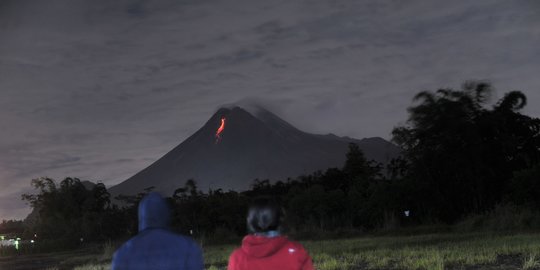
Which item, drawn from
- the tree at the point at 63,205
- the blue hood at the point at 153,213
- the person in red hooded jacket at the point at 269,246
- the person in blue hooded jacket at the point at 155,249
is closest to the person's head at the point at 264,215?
the person in red hooded jacket at the point at 269,246

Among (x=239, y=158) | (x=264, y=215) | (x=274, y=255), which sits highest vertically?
(x=239, y=158)

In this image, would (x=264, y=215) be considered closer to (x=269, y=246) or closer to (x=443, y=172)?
(x=269, y=246)

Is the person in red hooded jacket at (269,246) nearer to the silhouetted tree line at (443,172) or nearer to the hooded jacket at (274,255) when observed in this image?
the hooded jacket at (274,255)

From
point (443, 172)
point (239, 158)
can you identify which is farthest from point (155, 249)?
point (239, 158)

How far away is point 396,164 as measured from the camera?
3281 cm

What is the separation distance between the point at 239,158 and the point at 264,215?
166 metres

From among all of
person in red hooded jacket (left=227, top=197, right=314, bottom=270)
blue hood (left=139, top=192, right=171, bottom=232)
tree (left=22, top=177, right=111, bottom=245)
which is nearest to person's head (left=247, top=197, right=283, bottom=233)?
person in red hooded jacket (left=227, top=197, right=314, bottom=270)

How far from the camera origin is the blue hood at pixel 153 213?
11.5ft

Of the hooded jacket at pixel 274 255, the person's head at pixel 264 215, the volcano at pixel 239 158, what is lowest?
the hooded jacket at pixel 274 255

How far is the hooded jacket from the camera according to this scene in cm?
343

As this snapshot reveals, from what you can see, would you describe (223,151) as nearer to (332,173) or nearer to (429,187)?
(332,173)

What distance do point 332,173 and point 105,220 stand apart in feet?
56.6

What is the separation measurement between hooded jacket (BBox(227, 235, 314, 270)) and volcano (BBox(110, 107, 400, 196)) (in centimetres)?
12911

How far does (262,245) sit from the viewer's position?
3477 millimetres
